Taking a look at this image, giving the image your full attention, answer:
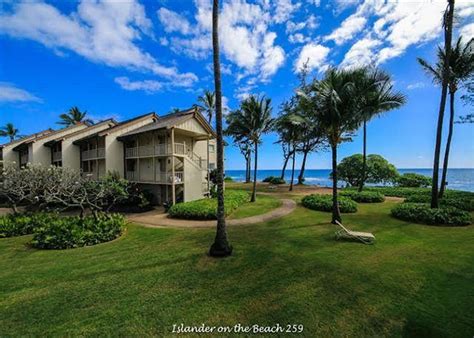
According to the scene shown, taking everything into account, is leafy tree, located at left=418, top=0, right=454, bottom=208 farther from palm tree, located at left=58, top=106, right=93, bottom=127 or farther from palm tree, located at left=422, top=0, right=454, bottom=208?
palm tree, located at left=58, top=106, right=93, bottom=127

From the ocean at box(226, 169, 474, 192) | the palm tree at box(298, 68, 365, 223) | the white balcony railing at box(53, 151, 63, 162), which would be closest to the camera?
the palm tree at box(298, 68, 365, 223)

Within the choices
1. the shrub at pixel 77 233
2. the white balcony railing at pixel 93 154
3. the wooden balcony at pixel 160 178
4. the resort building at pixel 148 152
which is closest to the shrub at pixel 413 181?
the resort building at pixel 148 152

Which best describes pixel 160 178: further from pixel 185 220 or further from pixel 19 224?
pixel 19 224

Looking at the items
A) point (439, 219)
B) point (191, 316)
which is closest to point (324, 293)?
point (191, 316)

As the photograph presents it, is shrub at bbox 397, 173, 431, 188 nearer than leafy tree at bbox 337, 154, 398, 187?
Yes

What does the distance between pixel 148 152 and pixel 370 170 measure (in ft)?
79.4

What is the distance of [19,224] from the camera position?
10.8 meters

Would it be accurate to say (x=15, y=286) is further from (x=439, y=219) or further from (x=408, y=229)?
(x=439, y=219)

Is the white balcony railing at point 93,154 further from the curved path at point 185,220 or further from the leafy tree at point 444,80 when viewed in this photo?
the leafy tree at point 444,80

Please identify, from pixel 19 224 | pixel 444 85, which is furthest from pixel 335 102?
pixel 19 224

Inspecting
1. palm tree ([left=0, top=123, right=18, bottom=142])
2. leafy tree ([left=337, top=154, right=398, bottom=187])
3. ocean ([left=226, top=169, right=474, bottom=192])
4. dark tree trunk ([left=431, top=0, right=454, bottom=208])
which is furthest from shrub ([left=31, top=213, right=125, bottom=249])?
palm tree ([left=0, top=123, right=18, bottom=142])

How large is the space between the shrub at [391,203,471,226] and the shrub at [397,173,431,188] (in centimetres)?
1557

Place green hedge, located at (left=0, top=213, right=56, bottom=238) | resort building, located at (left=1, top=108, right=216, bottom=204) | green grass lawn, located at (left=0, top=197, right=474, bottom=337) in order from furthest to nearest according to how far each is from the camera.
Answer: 1. resort building, located at (left=1, top=108, right=216, bottom=204)
2. green hedge, located at (left=0, top=213, right=56, bottom=238)
3. green grass lawn, located at (left=0, top=197, right=474, bottom=337)

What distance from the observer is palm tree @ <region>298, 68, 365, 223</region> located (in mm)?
9695
